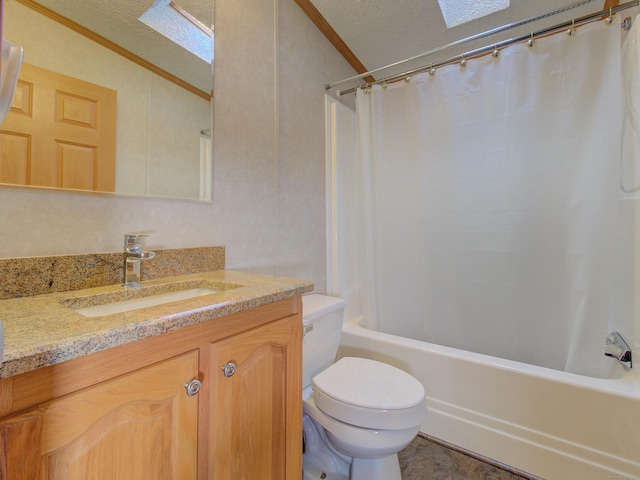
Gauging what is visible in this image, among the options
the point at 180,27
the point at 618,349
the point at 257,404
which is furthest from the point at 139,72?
the point at 618,349

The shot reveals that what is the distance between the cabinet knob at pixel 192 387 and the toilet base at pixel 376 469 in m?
0.84

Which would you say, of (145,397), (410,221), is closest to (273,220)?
(410,221)

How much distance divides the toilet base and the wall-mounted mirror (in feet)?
4.02

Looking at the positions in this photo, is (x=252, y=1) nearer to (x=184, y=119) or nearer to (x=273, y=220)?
(x=184, y=119)

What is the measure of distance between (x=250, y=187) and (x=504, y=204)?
133 centimetres

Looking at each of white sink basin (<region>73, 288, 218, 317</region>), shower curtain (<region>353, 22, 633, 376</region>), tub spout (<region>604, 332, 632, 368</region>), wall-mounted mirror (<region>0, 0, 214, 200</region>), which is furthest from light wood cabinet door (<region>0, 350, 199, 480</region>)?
tub spout (<region>604, 332, 632, 368</region>)

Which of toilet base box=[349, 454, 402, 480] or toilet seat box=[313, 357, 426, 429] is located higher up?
toilet seat box=[313, 357, 426, 429]

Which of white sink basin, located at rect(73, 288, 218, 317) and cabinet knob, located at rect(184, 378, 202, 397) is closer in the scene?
cabinet knob, located at rect(184, 378, 202, 397)

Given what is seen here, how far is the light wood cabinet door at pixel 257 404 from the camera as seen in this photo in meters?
0.67

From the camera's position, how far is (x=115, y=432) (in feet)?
1.66

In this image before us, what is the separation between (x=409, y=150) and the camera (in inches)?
69.8

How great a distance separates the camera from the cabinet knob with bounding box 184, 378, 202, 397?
604 mm

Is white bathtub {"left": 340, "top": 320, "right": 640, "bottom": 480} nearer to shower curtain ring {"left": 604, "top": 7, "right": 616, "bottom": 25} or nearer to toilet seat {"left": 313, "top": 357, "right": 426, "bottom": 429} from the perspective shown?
toilet seat {"left": 313, "top": 357, "right": 426, "bottom": 429}

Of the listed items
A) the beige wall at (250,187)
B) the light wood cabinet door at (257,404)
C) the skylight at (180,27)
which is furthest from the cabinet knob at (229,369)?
the skylight at (180,27)
